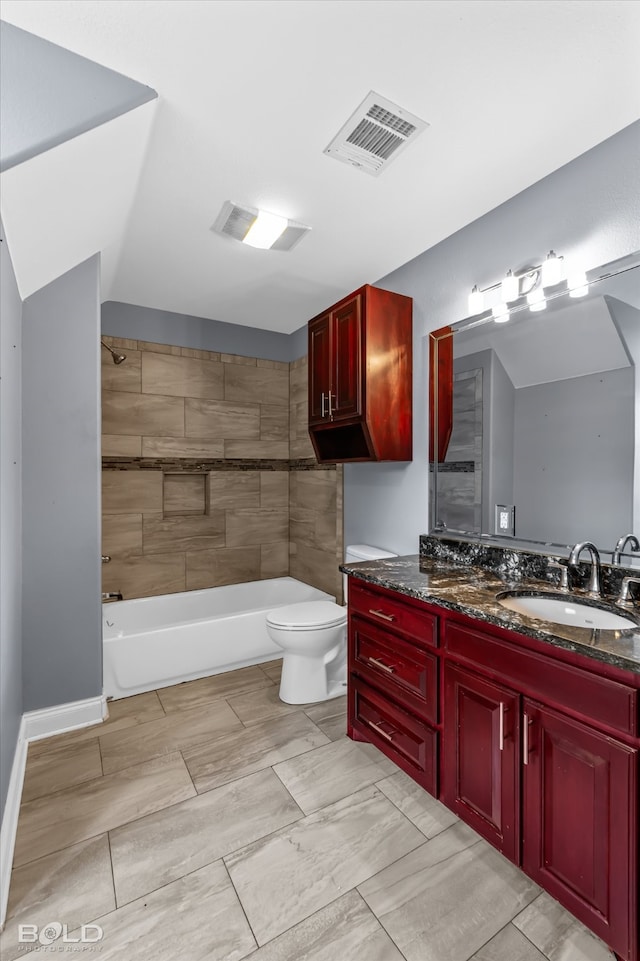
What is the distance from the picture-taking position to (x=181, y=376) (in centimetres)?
354

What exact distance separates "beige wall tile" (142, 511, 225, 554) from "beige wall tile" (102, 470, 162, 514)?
117 millimetres

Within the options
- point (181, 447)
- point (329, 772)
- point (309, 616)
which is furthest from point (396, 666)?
point (181, 447)

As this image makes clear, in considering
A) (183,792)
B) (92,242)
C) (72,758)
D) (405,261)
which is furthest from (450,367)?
(72,758)

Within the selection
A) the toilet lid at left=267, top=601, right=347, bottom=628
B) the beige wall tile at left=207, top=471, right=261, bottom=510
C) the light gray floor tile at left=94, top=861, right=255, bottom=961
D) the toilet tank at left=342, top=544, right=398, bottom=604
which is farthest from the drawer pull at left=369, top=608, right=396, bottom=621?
the beige wall tile at left=207, top=471, right=261, bottom=510

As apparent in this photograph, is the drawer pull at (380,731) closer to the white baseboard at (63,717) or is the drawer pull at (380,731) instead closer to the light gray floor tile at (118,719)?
the light gray floor tile at (118,719)

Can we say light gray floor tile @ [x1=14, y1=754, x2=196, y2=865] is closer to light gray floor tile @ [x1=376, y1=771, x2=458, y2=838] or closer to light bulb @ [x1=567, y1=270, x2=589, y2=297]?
light gray floor tile @ [x1=376, y1=771, x2=458, y2=838]

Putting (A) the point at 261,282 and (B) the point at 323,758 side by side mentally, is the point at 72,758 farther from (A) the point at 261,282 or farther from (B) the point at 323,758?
(A) the point at 261,282

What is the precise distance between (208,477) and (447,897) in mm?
2956

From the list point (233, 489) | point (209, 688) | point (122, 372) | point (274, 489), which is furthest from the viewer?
point (274, 489)

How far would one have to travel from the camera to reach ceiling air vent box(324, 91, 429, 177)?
61.4 inches

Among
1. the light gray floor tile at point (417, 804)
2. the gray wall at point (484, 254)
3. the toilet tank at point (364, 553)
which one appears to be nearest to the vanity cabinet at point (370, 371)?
the gray wall at point (484, 254)

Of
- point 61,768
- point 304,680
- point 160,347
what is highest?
point 160,347

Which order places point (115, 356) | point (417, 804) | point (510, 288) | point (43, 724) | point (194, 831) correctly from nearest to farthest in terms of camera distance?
point (194, 831)
point (417, 804)
point (510, 288)
point (43, 724)
point (115, 356)

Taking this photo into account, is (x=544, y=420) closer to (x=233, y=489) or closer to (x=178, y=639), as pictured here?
(x=178, y=639)
